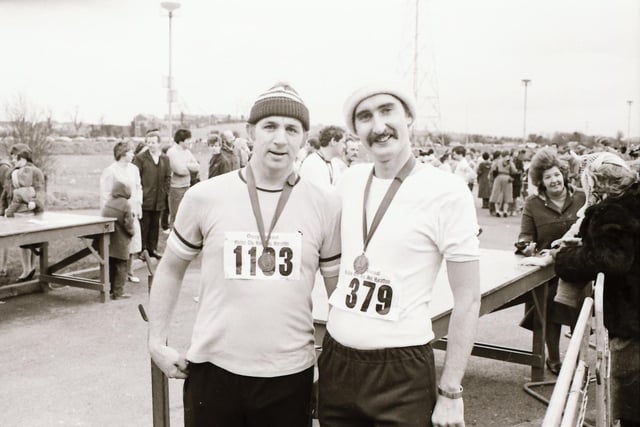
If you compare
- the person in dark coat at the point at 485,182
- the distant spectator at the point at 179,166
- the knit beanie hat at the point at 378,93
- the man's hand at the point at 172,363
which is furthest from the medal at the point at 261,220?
the person in dark coat at the point at 485,182

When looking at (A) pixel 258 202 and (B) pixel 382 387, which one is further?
(A) pixel 258 202

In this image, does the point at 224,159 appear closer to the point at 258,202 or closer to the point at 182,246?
the point at 182,246

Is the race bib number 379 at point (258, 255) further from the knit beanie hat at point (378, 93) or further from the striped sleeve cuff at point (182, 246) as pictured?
the knit beanie hat at point (378, 93)

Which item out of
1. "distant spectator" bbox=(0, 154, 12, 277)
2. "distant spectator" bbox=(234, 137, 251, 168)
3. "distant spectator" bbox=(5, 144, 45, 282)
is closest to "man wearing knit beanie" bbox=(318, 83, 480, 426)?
"distant spectator" bbox=(5, 144, 45, 282)

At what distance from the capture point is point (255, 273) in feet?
7.43

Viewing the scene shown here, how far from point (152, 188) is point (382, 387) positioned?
26.1 ft

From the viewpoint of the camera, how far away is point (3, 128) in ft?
50.6

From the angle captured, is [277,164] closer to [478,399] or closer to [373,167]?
[373,167]

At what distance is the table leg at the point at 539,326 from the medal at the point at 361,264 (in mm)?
3157

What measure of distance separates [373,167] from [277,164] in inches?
13.3

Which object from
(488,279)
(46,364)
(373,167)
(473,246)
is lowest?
(46,364)

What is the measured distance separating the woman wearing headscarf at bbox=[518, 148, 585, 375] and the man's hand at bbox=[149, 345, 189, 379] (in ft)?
11.4

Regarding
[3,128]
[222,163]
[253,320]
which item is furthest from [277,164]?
[3,128]

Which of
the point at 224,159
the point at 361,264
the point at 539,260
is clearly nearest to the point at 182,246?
the point at 361,264
